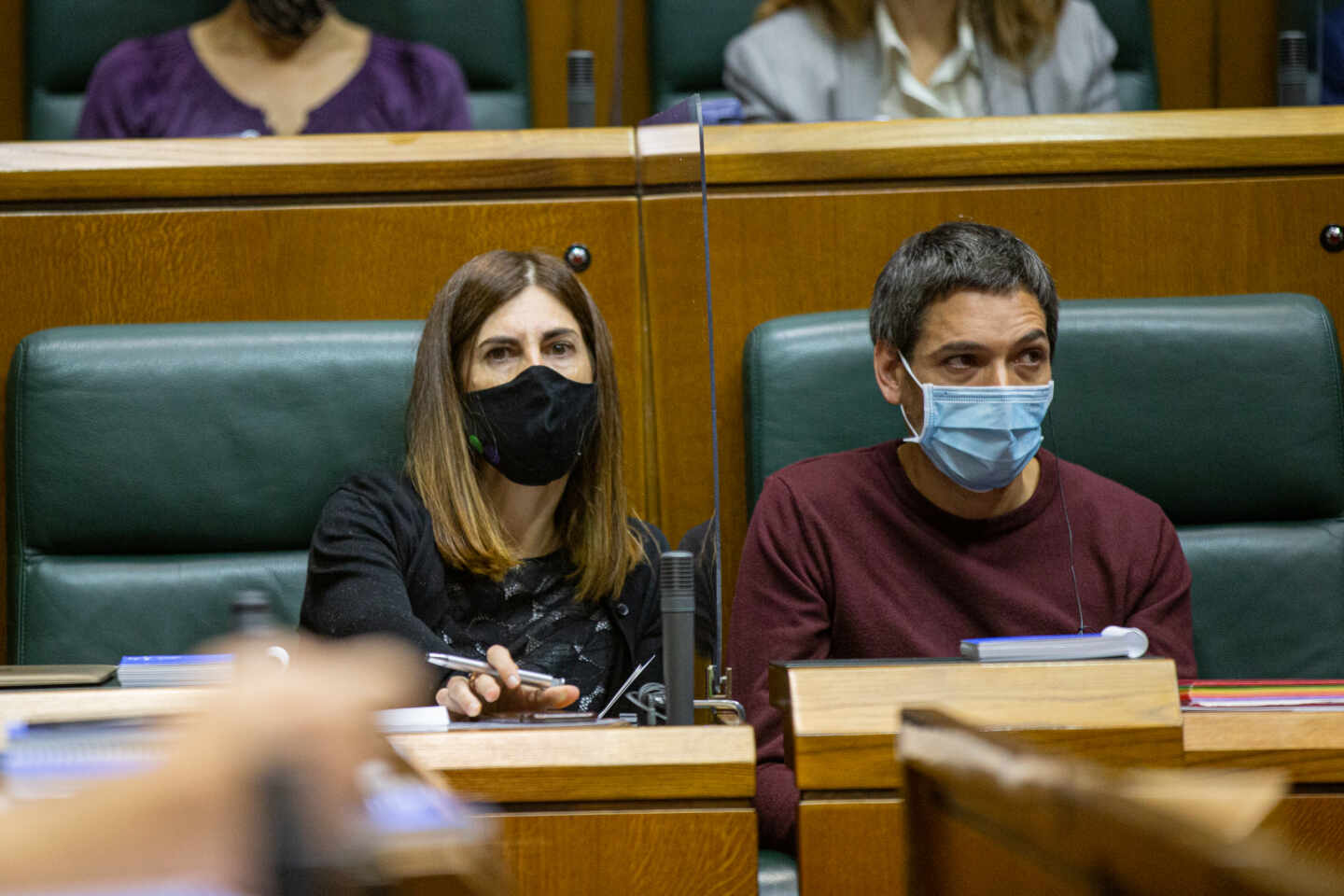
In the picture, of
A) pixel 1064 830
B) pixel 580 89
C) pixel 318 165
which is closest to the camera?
pixel 1064 830

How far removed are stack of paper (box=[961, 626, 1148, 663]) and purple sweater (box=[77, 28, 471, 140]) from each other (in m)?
1.24

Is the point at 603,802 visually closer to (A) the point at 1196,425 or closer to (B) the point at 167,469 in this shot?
(B) the point at 167,469

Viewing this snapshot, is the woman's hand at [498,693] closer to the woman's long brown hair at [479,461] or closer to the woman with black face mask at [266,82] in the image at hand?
the woman's long brown hair at [479,461]

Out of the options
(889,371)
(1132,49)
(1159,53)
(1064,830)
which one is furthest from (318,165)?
(1159,53)

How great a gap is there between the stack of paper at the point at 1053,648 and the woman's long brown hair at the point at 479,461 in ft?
1.46

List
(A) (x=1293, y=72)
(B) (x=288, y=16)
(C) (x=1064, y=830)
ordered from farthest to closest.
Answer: (B) (x=288, y=16), (A) (x=1293, y=72), (C) (x=1064, y=830)

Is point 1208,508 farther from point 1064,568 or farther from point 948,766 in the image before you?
point 948,766

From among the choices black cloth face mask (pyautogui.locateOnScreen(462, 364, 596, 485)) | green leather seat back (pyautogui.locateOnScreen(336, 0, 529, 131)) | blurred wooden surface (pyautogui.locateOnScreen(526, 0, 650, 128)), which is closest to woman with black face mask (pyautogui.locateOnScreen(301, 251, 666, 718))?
black cloth face mask (pyautogui.locateOnScreen(462, 364, 596, 485))

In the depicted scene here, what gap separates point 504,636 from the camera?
1.21m

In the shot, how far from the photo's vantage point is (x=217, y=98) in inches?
72.6

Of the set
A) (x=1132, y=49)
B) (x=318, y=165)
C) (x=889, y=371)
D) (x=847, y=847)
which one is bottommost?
(x=847, y=847)

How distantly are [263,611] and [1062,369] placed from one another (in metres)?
1.06

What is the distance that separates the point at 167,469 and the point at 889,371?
2.07 ft

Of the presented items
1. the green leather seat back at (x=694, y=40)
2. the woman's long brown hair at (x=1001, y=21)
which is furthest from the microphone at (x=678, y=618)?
the green leather seat back at (x=694, y=40)
